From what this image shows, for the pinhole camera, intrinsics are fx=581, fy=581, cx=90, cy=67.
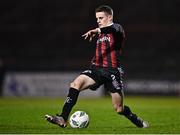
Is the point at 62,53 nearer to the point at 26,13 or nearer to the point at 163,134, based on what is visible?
the point at 26,13

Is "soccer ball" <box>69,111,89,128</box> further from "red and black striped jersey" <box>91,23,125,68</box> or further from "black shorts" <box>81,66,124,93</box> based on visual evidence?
"red and black striped jersey" <box>91,23,125,68</box>

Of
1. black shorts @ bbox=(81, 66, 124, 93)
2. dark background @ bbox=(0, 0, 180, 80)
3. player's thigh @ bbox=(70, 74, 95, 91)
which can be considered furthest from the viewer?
dark background @ bbox=(0, 0, 180, 80)

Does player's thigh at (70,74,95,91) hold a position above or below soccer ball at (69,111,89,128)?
above

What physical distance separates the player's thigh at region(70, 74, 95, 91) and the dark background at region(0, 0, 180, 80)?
19411 millimetres

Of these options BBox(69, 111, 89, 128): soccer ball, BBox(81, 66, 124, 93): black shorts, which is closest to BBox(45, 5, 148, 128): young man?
BBox(81, 66, 124, 93): black shorts

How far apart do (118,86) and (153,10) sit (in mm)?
23743

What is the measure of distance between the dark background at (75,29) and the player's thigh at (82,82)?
19411mm

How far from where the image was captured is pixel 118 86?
9.45 m

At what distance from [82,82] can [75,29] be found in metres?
23.0

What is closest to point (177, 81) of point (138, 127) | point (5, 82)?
point (5, 82)

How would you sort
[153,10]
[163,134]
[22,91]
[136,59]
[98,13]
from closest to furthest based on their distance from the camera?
[163,134] → [98,13] → [22,91] → [136,59] → [153,10]

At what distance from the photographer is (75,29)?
105ft

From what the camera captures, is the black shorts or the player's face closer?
the player's face

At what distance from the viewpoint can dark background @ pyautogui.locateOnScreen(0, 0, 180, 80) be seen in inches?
1195
